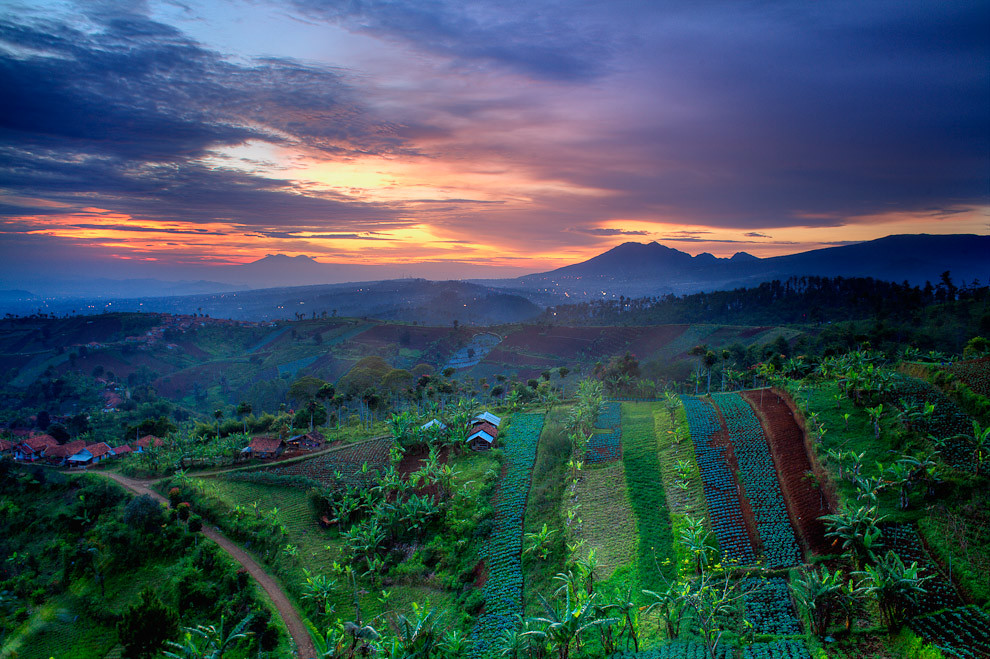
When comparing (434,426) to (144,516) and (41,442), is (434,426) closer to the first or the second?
(144,516)

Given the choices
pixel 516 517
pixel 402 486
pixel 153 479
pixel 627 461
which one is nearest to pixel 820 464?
pixel 627 461

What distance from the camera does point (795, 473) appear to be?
2286 centimetres

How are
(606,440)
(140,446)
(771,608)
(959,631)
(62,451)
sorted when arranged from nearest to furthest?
(959,631) → (771,608) → (606,440) → (62,451) → (140,446)

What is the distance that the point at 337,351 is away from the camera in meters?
102

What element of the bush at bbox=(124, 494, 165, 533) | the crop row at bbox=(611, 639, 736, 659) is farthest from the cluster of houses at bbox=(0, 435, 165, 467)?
the crop row at bbox=(611, 639, 736, 659)

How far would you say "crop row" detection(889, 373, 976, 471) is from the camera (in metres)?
19.0

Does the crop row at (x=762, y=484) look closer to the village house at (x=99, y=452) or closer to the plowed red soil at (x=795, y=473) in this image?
the plowed red soil at (x=795, y=473)

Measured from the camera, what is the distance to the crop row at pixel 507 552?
62.6ft

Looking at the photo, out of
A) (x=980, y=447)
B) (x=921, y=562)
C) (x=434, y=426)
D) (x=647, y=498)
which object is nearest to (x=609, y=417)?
(x=434, y=426)

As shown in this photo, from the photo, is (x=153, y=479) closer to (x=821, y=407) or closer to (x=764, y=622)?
(x=764, y=622)

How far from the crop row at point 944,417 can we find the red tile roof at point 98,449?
6470 centimetres

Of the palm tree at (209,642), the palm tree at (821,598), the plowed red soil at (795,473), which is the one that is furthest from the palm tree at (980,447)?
the palm tree at (209,642)

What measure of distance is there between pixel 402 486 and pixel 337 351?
3110 inches

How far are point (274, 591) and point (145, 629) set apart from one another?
542cm
